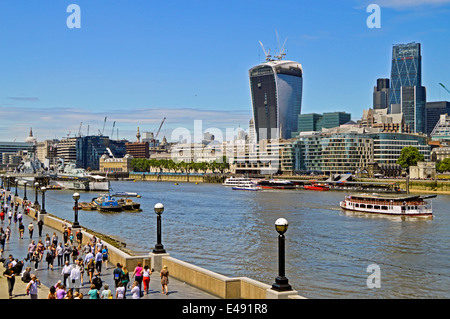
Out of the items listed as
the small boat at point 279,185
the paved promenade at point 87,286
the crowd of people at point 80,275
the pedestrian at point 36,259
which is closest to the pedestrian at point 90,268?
the crowd of people at point 80,275

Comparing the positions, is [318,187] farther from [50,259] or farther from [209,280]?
[209,280]

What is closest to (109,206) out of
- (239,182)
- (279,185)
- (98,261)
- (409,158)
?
(98,261)

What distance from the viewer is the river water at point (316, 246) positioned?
3075 cm

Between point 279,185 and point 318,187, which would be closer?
point 318,187

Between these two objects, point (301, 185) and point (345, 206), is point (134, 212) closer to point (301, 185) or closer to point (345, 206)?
point (345, 206)

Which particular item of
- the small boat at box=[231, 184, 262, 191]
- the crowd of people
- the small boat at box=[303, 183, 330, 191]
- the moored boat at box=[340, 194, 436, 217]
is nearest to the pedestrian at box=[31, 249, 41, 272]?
the crowd of people

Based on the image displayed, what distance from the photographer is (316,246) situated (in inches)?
1700

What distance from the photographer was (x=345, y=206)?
77688 mm

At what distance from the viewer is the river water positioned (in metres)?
30.8

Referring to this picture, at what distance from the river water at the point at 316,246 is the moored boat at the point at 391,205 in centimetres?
231

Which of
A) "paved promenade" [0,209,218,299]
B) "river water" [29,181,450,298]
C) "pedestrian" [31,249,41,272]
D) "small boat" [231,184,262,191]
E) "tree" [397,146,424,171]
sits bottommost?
"small boat" [231,184,262,191]

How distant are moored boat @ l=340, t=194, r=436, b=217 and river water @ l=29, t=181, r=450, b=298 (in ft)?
7.59

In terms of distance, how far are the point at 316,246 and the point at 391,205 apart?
33.0 m

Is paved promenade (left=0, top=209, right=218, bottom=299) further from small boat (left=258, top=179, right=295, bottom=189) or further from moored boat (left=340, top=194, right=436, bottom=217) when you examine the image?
small boat (left=258, top=179, right=295, bottom=189)
